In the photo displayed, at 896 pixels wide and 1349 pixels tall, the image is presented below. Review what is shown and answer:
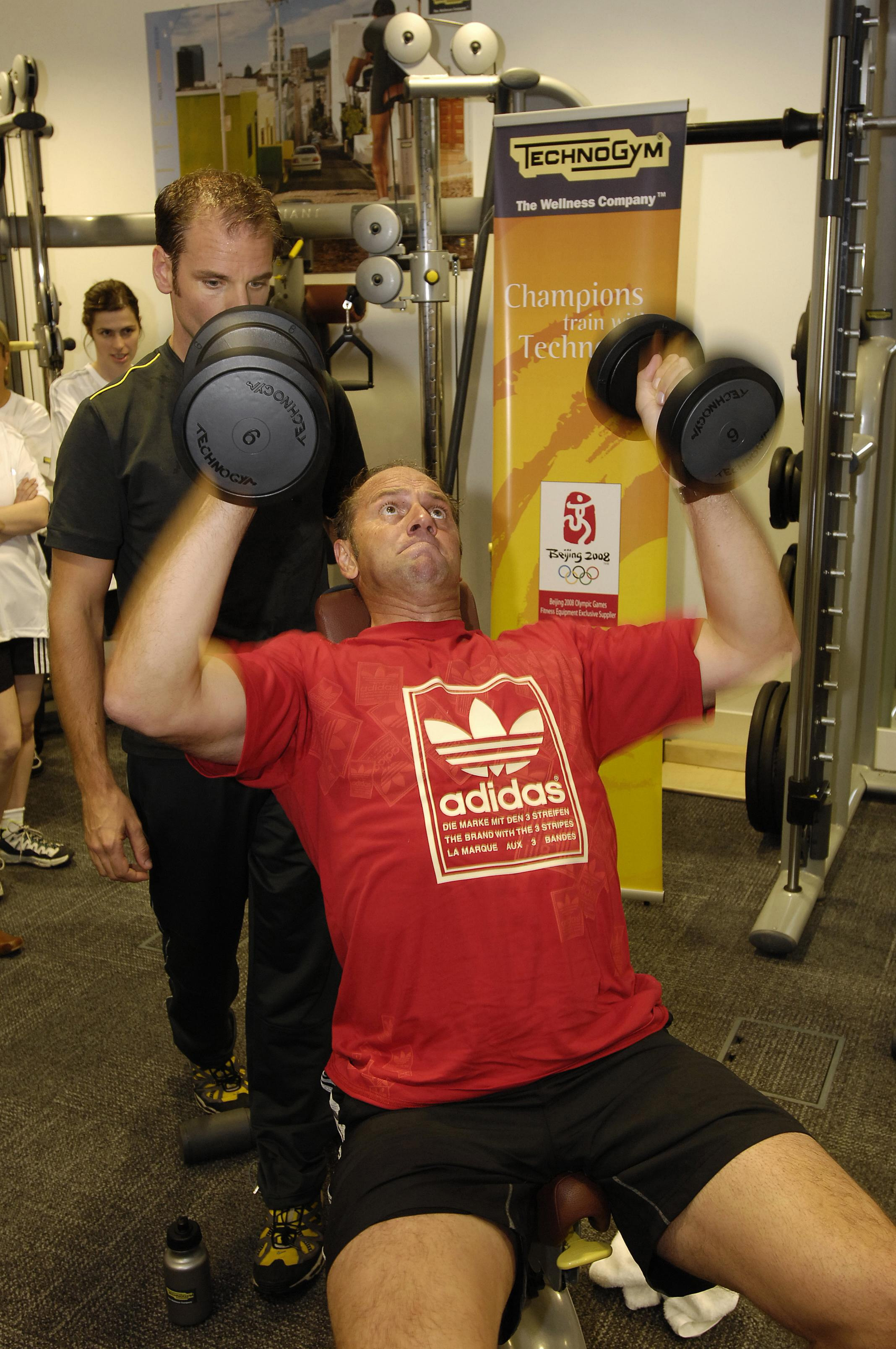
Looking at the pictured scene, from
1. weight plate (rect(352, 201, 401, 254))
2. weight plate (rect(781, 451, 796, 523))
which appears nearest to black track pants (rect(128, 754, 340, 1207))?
weight plate (rect(781, 451, 796, 523))

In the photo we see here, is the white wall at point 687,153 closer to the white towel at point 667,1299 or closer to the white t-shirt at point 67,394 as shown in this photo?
the white t-shirt at point 67,394

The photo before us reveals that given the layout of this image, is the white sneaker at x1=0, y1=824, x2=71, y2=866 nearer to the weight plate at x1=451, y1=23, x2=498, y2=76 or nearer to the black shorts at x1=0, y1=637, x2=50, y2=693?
the black shorts at x1=0, y1=637, x2=50, y2=693

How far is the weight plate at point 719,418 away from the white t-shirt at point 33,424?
2.84 meters

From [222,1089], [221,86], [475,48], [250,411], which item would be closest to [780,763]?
[222,1089]

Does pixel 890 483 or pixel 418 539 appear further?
pixel 890 483

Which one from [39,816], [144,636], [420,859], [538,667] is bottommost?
[39,816]

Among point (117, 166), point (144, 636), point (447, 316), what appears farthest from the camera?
point (117, 166)

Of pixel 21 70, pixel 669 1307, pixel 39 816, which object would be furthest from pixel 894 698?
pixel 21 70

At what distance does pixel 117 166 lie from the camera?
4871 millimetres

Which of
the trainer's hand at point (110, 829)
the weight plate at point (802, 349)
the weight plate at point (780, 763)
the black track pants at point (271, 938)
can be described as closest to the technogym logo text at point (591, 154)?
the weight plate at point (802, 349)

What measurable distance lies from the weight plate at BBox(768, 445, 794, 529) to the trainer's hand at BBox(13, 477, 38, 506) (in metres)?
2.13

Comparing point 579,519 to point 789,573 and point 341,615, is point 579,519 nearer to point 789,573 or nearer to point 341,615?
point 789,573

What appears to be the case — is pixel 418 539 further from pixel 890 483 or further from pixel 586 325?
pixel 890 483

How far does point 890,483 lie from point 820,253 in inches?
42.8
